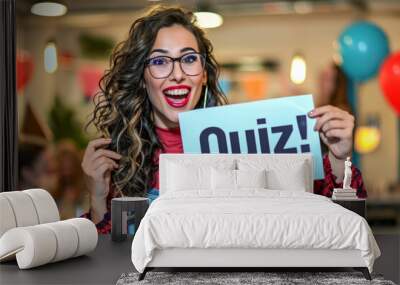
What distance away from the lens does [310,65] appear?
863cm

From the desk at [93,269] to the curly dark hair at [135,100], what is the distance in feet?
2.91

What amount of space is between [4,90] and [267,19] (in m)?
3.79

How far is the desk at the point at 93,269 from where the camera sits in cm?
405

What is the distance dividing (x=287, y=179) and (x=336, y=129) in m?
0.81

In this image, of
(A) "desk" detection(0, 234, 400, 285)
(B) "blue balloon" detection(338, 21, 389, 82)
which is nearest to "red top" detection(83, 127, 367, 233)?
(A) "desk" detection(0, 234, 400, 285)

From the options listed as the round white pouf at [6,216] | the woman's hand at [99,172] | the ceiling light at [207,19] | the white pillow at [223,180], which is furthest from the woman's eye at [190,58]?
the round white pouf at [6,216]

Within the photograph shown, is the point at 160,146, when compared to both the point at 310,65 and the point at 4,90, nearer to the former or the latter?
the point at 4,90

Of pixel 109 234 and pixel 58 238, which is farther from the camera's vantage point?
pixel 109 234

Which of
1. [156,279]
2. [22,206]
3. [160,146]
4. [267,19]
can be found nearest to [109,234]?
[160,146]

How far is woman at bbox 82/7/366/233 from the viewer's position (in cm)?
577

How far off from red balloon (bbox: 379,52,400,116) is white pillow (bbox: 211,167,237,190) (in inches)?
71.2

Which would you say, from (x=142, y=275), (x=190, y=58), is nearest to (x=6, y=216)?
(x=142, y=275)

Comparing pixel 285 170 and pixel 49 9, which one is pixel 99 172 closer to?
pixel 285 170

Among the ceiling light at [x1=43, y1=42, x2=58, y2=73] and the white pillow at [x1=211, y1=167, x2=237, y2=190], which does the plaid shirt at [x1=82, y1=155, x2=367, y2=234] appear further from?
the ceiling light at [x1=43, y1=42, x2=58, y2=73]
